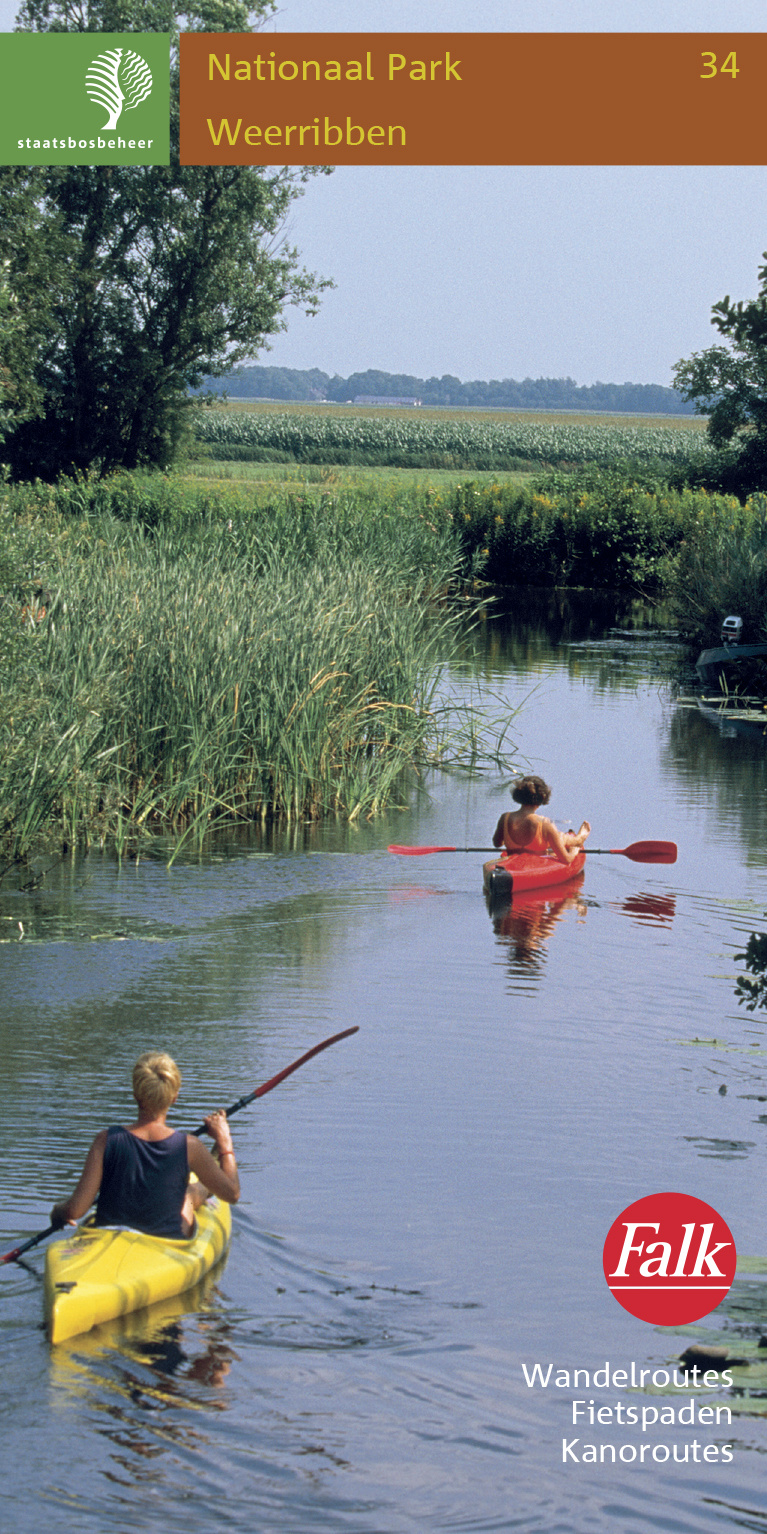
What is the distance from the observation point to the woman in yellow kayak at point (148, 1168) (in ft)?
17.2

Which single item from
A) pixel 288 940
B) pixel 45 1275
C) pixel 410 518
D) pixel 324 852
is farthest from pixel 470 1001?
pixel 410 518

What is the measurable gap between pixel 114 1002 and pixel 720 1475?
5.16m

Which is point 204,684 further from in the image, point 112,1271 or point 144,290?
point 144,290

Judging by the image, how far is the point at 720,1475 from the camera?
14.4 feet

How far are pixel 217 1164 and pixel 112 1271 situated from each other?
599 millimetres

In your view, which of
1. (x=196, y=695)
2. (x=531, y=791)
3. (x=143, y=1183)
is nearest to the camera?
(x=143, y=1183)

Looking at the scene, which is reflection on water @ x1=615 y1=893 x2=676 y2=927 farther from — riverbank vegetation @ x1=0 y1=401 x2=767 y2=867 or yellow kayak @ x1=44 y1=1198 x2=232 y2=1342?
yellow kayak @ x1=44 y1=1198 x2=232 y2=1342

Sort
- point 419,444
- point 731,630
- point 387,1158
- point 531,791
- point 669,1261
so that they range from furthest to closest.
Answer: point 419,444 → point 731,630 → point 531,791 → point 387,1158 → point 669,1261

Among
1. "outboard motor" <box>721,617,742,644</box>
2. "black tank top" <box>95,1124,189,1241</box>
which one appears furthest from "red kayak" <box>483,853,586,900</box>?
"outboard motor" <box>721,617,742,644</box>

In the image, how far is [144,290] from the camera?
46188 mm

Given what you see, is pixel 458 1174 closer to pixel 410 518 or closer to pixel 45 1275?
pixel 45 1275

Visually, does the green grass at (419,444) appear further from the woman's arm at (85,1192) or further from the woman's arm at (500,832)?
the woman's arm at (85,1192)

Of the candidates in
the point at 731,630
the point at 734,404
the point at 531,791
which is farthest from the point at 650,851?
the point at 734,404

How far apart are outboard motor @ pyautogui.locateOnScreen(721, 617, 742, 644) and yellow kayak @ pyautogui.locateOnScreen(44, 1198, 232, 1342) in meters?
18.8
